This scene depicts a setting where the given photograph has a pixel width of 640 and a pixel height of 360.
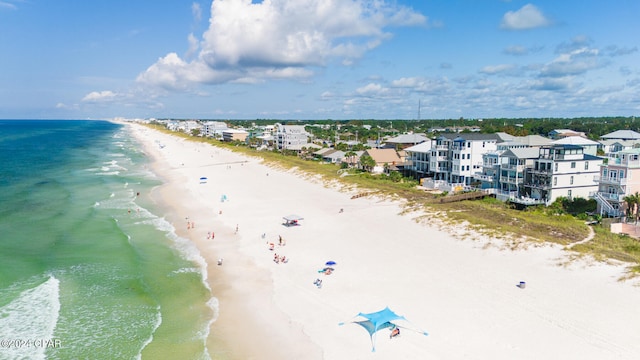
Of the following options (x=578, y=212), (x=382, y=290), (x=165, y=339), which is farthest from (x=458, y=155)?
(x=165, y=339)

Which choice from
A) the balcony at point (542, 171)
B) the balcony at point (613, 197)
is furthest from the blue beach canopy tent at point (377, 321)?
the balcony at point (542, 171)

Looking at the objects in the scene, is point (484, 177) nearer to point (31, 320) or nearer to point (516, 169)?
point (516, 169)

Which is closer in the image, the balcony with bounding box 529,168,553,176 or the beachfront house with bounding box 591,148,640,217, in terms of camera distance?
the beachfront house with bounding box 591,148,640,217

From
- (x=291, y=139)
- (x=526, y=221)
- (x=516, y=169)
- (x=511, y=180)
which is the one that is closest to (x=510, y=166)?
(x=516, y=169)

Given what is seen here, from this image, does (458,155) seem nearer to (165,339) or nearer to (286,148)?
(165,339)

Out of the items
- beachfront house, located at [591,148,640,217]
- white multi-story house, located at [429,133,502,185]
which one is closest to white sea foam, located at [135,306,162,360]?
beachfront house, located at [591,148,640,217]

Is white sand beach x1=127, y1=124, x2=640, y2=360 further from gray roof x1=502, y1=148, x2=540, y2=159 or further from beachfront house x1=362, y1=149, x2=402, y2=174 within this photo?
beachfront house x1=362, y1=149, x2=402, y2=174

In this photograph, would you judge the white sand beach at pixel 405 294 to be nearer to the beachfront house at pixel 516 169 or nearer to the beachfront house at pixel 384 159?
the beachfront house at pixel 516 169
